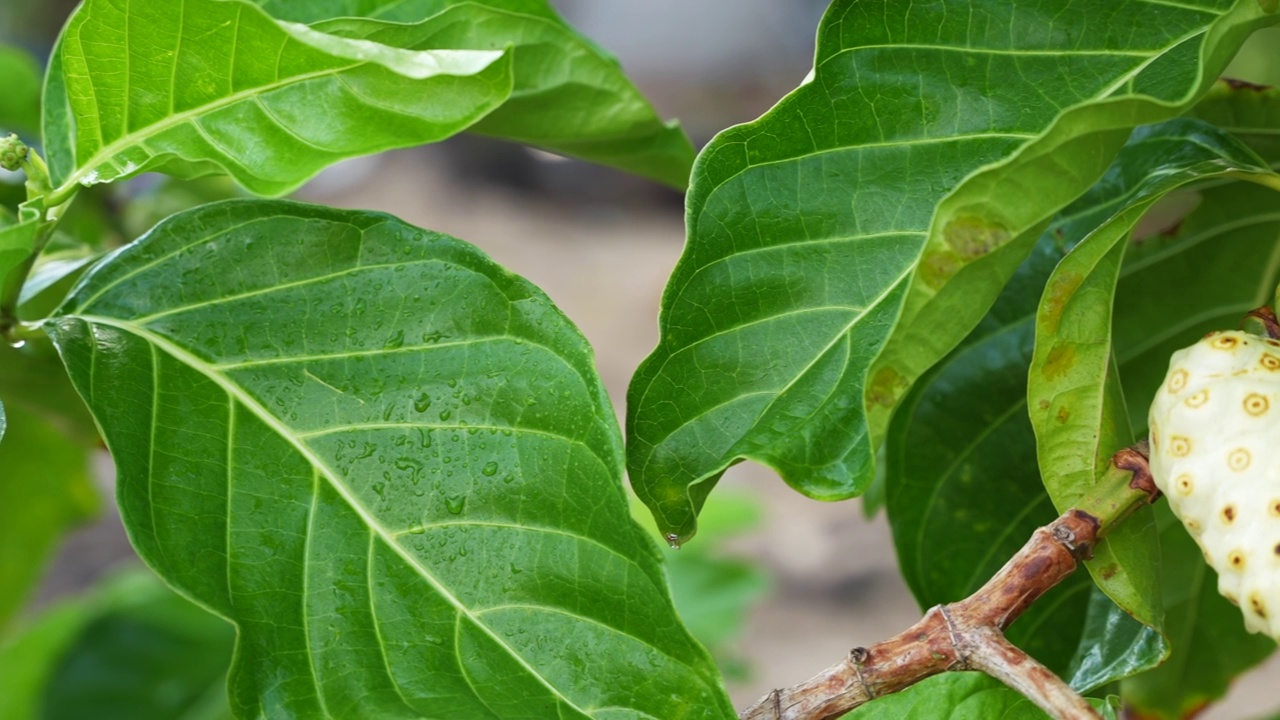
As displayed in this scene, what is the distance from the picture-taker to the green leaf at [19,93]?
106 cm

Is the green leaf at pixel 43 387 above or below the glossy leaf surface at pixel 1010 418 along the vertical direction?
above

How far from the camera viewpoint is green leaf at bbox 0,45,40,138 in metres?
1.06

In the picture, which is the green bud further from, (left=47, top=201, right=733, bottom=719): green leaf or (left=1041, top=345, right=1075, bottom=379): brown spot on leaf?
(left=1041, top=345, right=1075, bottom=379): brown spot on leaf

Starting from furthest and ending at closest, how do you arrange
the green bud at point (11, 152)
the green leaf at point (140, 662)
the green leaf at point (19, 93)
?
the green leaf at point (140, 662)
the green leaf at point (19, 93)
the green bud at point (11, 152)

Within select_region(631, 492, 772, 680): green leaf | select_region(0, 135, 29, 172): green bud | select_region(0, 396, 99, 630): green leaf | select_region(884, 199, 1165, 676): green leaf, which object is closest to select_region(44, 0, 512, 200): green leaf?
select_region(0, 135, 29, 172): green bud

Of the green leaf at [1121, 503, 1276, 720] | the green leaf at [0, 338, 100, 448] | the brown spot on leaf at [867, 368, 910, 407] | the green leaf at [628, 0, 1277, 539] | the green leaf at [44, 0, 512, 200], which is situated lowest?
the green leaf at [1121, 503, 1276, 720]

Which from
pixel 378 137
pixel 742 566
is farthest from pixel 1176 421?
pixel 742 566

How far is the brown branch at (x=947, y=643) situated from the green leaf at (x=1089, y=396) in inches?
0.9

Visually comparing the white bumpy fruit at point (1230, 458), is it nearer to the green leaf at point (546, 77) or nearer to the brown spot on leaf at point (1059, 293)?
the brown spot on leaf at point (1059, 293)

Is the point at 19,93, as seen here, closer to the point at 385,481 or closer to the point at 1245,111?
the point at 385,481

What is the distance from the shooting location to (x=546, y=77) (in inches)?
24.7

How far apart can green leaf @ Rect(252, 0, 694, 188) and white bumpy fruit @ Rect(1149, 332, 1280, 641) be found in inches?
13.1

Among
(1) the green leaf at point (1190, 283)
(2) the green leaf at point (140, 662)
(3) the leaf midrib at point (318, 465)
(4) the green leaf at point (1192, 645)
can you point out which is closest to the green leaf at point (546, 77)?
(3) the leaf midrib at point (318, 465)

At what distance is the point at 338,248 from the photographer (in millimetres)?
514
